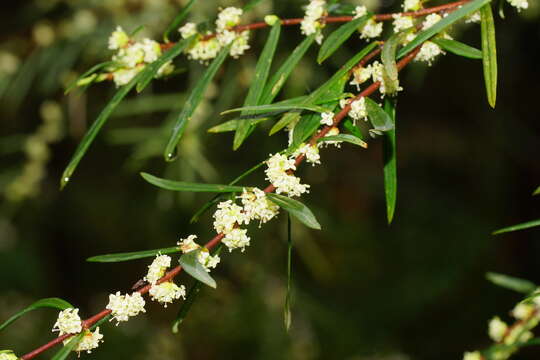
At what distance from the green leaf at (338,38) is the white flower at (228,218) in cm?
14

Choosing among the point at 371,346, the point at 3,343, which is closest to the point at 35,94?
the point at 3,343

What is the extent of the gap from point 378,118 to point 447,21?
8 centimetres

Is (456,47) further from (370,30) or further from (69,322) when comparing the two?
(69,322)

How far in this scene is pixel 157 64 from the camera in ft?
1.73

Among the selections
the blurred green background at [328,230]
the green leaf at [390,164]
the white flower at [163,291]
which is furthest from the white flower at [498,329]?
the blurred green background at [328,230]

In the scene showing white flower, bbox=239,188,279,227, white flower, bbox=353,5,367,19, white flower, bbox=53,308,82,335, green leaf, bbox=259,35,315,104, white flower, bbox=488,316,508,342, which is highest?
white flower, bbox=353,5,367,19

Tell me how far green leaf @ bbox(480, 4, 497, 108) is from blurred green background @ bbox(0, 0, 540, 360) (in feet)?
3.47

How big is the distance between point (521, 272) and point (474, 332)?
343 mm

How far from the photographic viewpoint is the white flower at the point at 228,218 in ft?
1.44

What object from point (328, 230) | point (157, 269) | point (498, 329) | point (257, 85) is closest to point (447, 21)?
point (257, 85)

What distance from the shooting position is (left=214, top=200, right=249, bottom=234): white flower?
17.2 inches

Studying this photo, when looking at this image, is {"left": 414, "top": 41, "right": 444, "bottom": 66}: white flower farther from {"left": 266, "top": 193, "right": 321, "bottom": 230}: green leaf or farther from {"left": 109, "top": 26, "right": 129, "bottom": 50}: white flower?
{"left": 109, "top": 26, "right": 129, "bottom": 50}: white flower

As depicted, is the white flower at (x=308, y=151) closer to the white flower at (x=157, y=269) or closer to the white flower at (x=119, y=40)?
the white flower at (x=157, y=269)

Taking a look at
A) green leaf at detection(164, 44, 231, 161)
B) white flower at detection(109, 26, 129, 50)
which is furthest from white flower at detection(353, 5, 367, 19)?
white flower at detection(109, 26, 129, 50)
